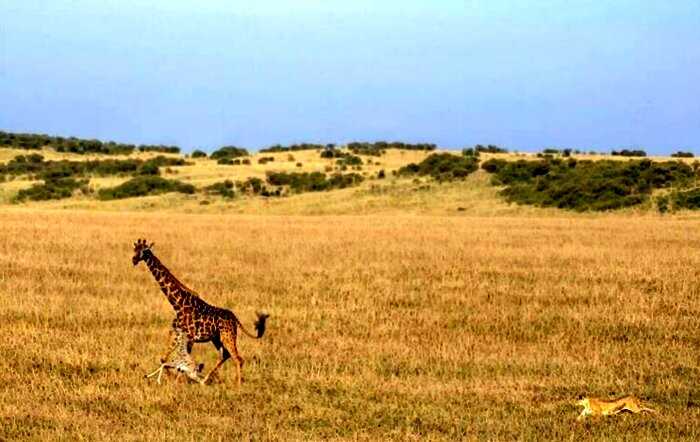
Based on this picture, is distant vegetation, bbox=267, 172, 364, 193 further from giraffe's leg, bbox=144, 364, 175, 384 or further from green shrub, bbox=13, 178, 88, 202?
giraffe's leg, bbox=144, 364, 175, 384

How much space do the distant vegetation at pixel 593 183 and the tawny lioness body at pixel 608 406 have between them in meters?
39.9

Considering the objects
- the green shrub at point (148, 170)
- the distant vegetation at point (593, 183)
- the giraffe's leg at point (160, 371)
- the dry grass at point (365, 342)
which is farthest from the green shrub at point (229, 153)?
the giraffe's leg at point (160, 371)

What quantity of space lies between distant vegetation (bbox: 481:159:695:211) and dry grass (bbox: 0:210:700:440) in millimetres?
21990

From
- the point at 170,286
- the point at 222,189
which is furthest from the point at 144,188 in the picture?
the point at 170,286

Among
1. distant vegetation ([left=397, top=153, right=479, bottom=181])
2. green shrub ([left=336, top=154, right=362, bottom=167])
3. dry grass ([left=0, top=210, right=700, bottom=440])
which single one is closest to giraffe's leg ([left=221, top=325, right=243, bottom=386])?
dry grass ([left=0, top=210, right=700, bottom=440])

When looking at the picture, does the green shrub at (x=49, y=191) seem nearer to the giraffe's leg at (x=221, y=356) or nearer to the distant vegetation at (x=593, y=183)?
the distant vegetation at (x=593, y=183)

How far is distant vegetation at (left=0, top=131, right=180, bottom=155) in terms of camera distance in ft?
322

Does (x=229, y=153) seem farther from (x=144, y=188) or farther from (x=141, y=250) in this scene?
(x=141, y=250)

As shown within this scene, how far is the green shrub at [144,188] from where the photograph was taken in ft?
201

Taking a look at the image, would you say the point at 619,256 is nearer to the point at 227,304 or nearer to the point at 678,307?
the point at 678,307

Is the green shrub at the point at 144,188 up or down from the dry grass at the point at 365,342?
up

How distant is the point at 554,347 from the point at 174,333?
5525 millimetres

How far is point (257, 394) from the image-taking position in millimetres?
10203

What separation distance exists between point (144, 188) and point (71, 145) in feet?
144
